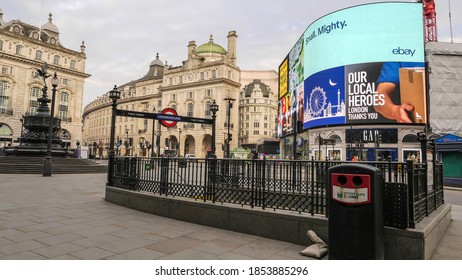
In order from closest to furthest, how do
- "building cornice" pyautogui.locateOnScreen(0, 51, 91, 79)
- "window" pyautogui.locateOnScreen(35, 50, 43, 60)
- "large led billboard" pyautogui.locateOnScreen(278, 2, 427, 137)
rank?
"large led billboard" pyautogui.locateOnScreen(278, 2, 427, 137) → "building cornice" pyautogui.locateOnScreen(0, 51, 91, 79) → "window" pyautogui.locateOnScreen(35, 50, 43, 60)

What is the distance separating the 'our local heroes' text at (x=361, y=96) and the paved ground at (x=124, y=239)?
2661cm

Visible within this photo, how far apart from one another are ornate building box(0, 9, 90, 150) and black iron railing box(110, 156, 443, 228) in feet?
193

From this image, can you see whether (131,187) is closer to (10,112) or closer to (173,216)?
(173,216)

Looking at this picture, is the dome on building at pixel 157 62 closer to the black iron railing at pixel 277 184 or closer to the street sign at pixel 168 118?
the street sign at pixel 168 118

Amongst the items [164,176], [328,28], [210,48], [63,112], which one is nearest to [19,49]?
[63,112]

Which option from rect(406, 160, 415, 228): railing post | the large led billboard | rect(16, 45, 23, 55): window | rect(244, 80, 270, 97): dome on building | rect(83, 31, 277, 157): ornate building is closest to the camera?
rect(406, 160, 415, 228): railing post

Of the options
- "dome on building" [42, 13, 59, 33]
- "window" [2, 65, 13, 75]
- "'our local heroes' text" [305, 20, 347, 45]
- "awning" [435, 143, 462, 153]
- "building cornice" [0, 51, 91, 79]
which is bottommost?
"awning" [435, 143, 462, 153]

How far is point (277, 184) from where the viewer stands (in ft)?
20.3

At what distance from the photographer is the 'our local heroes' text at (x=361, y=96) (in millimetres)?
32281

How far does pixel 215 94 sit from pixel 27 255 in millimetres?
66465

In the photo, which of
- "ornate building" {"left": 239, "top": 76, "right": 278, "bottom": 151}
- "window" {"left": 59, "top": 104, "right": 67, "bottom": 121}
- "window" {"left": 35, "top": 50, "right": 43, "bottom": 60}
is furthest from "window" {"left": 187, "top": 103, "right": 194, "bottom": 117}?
"window" {"left": 35, "top": 50, "right": 43, "bottom": 60}

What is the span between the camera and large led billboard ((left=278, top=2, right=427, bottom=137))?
3200cm

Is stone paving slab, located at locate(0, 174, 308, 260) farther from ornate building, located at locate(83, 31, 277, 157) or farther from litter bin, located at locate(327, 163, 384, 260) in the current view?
ornate building, located at locate(83, 31, 277, 157)
